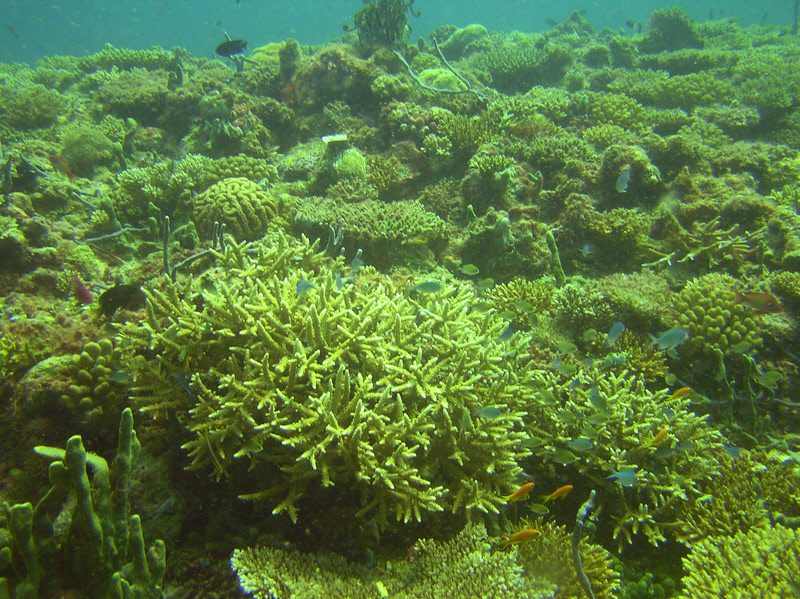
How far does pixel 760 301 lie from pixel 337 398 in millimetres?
4599

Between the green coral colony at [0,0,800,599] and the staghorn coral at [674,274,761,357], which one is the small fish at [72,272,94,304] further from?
the staghorn coral at [674,274,761,357]

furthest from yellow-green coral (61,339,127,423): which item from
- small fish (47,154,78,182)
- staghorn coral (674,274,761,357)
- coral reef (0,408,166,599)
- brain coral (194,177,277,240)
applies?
small fish (47,154,78,182)

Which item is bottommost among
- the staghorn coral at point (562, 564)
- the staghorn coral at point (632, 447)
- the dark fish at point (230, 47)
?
the staghorn coral at point (562, 564)

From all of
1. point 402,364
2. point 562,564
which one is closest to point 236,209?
point 402,364

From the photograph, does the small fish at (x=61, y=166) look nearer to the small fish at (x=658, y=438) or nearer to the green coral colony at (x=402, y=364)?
the green coral colony at (x=402, y=364)

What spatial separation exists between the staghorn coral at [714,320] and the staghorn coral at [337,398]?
8.94 ft

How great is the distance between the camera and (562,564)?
2715mm

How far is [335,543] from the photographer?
2.70 meters

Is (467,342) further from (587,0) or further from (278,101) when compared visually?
(587,0)

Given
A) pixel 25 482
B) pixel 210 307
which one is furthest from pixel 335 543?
pixel 25 482

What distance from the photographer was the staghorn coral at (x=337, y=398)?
2627 mm

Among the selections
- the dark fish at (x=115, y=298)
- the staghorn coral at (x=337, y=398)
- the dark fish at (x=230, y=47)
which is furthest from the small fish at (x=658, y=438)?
the dark fish at (x=230, y=47)

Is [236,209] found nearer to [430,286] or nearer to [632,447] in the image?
[430,286]

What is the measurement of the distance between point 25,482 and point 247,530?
1838 millimetres
